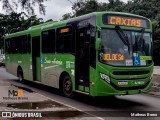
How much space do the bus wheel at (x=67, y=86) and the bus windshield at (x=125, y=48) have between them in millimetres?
2631

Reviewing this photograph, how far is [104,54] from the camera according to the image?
1064cm

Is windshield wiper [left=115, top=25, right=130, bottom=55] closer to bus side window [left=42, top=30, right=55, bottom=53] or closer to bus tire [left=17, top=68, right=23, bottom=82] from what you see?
bus side window [left=42, top=30, right=55, bottom=53]

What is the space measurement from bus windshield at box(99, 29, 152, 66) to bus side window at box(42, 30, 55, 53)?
13.4 feet

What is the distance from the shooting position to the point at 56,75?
14.0 metres

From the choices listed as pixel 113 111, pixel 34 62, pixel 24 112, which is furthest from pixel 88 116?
pixel 34 62

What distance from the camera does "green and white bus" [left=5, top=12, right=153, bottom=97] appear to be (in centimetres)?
1063

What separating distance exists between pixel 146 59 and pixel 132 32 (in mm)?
1060

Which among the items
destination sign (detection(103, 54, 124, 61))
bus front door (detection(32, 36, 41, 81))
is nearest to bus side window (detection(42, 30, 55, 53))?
bus front door (detection(32, 36, 41, 81))

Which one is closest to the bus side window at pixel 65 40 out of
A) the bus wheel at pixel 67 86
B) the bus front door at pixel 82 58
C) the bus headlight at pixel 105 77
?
the bus front door at pixel 82 58

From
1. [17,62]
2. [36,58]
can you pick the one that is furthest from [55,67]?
[17,62]

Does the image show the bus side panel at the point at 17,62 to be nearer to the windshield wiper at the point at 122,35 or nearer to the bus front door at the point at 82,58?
the bus front door at the point at 82,58

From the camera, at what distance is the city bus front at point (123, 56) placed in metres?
10.6

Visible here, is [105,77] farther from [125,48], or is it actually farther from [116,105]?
[116,105]

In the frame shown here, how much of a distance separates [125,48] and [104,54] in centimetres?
84
